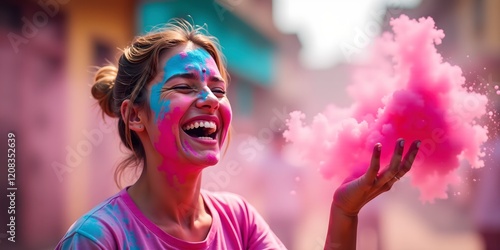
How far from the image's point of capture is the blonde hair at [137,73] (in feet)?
4.89

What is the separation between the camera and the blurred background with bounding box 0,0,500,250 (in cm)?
277

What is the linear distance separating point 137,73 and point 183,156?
279 millimetres

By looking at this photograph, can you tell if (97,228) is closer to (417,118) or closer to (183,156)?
(183,156)

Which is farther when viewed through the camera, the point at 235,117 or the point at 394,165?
the point at 235,117

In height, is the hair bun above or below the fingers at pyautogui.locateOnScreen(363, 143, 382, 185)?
above

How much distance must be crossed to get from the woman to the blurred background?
3.22ft

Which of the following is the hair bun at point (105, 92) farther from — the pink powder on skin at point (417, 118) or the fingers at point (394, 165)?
the fingers at point (394, 165)

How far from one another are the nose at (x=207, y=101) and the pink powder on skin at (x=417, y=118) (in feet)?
1.45

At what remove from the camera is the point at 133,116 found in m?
1.51

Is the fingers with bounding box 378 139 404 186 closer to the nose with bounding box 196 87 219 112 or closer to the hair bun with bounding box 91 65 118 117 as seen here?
the nose with bounding box 196 87 219 112

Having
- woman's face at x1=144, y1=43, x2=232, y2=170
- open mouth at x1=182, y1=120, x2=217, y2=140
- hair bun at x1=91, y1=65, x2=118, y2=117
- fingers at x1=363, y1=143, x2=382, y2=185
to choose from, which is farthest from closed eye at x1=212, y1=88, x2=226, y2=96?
fingers at x1=363, y1=143, x2=382, y2=185

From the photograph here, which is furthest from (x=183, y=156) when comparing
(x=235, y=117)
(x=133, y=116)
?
(x=235, y=117)

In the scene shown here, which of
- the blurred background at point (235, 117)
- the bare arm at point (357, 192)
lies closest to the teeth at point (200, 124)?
the bare arm at point (357, 192)

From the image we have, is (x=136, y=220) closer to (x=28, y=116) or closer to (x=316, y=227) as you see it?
(x=316, y=227)
